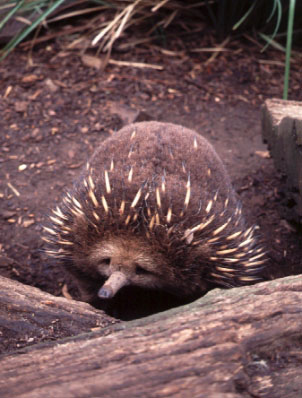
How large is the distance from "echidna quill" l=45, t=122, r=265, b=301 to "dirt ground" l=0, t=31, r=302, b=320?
1.89 ft

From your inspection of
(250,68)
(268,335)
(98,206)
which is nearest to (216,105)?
(250,68)

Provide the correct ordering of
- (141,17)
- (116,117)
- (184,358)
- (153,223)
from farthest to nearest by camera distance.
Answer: (141,17), (116,117), (153,223), (184,358)

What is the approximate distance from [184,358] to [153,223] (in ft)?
2.36

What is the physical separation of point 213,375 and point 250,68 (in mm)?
3470

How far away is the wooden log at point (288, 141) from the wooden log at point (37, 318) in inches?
47.1

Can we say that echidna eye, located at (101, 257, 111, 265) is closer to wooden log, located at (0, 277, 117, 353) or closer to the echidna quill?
the echidna quill

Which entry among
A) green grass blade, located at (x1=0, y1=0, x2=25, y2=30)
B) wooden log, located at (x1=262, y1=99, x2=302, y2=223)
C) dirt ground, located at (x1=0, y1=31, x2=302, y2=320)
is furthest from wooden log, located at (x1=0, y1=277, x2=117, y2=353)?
green grass blade, located at (x1=0, y1=0, x2=25, y2=30)

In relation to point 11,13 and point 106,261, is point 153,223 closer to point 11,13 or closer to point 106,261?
point 106,261

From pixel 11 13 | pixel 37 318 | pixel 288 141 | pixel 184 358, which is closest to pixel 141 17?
pixel 11 13

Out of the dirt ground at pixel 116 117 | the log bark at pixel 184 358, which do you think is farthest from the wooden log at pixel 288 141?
the log bark at pixel 184 358

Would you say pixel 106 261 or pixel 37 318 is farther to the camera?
pixel 106 261

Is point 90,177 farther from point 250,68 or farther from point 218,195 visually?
point 250,68

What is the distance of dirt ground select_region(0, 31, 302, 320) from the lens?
2.82 metres

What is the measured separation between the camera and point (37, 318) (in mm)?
1665
